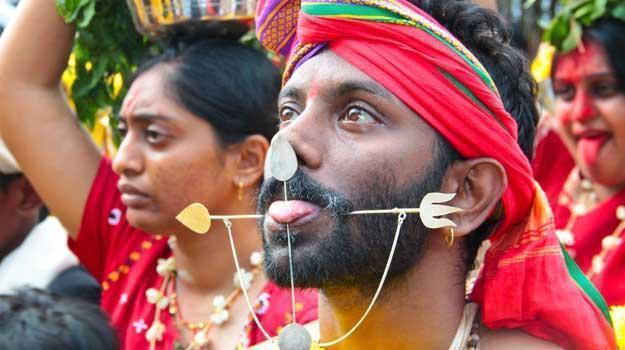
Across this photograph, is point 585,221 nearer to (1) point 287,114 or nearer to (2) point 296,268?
(1) point 287,114

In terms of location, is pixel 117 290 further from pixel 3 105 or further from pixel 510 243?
pixel 510 243

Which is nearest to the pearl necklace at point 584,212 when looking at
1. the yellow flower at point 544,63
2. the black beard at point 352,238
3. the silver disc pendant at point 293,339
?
the yellow flower at point 544,63

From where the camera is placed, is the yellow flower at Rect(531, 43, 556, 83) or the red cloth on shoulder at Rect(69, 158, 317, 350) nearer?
the red cloth on shoulder at Rect(69, 158, 317, 350)

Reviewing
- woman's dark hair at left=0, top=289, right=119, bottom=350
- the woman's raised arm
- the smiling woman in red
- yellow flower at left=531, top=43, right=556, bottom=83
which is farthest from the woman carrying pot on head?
yellow flower at left=531, top=43, right=556, bottom=83

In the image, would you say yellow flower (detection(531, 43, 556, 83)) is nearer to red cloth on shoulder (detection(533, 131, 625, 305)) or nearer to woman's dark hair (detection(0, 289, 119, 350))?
red cloth on shoulder (detection(533, 131, 625, 305))

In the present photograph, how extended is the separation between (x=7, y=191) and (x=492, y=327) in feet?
9.53

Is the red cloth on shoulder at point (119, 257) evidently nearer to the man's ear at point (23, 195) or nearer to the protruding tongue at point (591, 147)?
the man's ear at point (23, 195)

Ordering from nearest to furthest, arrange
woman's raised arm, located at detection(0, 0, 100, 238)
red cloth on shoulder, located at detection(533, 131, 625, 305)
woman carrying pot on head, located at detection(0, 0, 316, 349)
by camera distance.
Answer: woman carrying pot on head, located at detection(0, 0, 316, 349) → woman's raised arm, located at detection(0, 0, 100, 238) → red cloth on shoulder, located at detection(533, 131, 625, 305)

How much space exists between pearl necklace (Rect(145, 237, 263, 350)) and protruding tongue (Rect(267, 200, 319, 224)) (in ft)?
4.20

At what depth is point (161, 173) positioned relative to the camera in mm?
4004

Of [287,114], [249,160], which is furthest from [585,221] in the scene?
[287,114]

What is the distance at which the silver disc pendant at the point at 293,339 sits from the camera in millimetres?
2660

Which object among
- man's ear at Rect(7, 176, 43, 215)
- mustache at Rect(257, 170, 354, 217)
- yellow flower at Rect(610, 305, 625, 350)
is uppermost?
mustache at Rect(257, 170, 354, 217)

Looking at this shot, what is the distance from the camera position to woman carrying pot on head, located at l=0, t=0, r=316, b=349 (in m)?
4.03
